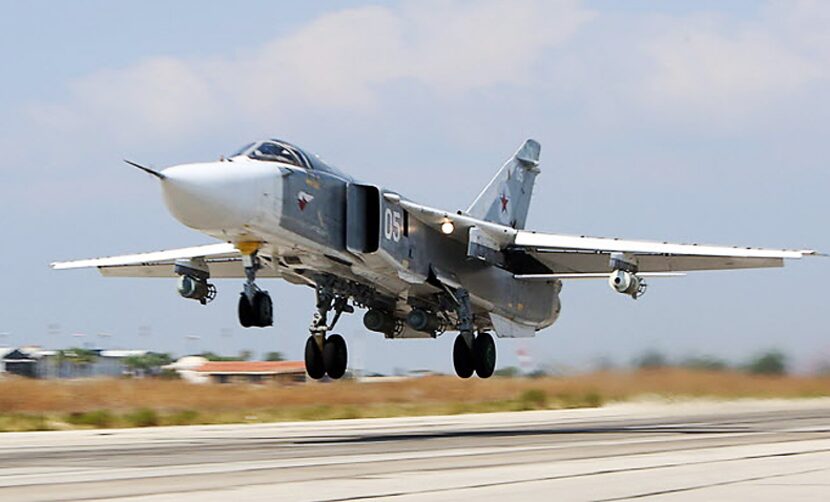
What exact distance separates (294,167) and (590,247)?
7669 mm

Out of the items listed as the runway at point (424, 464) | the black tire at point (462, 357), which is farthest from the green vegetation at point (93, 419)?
the black tire at point (462, 357)

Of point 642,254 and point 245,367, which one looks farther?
point 245,367

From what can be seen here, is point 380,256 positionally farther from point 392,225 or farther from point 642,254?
point 642,254

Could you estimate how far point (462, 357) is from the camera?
81.6 ft

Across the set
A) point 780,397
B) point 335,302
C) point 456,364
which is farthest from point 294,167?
point 780,397

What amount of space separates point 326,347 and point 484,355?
3.35 metres

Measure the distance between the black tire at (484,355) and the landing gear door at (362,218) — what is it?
4289mm

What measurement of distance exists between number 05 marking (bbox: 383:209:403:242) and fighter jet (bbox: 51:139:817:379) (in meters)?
0.04

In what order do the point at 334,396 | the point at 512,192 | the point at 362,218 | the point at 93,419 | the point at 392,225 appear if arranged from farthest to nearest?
1. the point at 334,396
2. the point at 512,192
3. the point at 93,419
4. the point at 392,225
5. the point at 362,218

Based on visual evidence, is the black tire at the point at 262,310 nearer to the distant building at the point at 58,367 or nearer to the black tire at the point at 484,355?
the black tire at the point at 484,355

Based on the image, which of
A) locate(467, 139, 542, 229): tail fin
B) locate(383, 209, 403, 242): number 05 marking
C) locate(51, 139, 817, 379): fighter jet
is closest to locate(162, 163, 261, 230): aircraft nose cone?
locate(51, 139, 817, 379): fighter jet

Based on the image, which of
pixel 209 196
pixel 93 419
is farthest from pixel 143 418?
pixel 209 196

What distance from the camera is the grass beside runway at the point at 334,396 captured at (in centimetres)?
2881

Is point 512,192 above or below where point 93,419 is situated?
above
